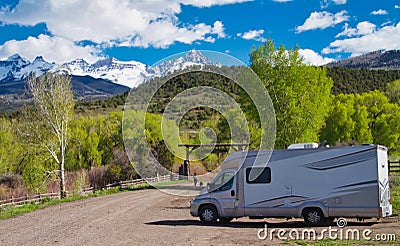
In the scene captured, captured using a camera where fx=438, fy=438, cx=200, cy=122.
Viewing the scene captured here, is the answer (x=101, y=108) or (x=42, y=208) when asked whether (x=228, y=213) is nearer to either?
(x=42, y=208)

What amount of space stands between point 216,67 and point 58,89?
72.6ft

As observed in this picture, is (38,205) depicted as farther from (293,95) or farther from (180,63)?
(293,95)

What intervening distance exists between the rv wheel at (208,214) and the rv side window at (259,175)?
1.78 meters

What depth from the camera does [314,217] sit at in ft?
49.7

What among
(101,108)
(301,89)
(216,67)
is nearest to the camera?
(216,67)

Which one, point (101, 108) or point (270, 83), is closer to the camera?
point (270, 83)

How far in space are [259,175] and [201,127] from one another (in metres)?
38.4

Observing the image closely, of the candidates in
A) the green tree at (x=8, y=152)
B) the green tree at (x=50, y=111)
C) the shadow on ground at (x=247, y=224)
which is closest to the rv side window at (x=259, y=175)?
the shadow on ground at (x=247, y=224)

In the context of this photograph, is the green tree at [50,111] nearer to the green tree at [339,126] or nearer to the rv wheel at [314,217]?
the rv wheel at [314,217]

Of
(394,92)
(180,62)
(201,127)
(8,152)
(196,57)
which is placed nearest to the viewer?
(196,57)

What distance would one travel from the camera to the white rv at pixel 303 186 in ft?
48.2

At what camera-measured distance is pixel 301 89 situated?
2845 cm

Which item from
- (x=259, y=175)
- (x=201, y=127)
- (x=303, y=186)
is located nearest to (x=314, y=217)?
(x=303, y=186)

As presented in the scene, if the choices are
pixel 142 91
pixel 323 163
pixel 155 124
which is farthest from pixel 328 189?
pixel 155 124
